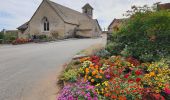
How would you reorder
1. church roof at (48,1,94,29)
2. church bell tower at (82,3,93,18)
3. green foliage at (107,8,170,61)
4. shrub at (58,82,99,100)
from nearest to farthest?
1. shrub at (58,82,99,100)
2. green foliage at (107,8,170,61)
3. church roof at (48,1,94,29)
4. church bell tower at (82,3,93,18)

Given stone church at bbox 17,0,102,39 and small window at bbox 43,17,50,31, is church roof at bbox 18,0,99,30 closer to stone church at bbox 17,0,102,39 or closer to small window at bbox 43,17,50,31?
stone church at bbox 17,0,102,39

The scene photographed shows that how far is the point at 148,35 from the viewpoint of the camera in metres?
9.83

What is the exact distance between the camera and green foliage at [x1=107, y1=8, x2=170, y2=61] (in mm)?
9516

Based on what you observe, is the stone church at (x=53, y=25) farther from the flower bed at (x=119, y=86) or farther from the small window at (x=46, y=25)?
the flower bed at (x=119, y=86)

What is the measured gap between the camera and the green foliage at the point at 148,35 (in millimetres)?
9516

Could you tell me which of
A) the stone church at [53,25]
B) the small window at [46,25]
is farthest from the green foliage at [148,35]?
the small window at [46,25]

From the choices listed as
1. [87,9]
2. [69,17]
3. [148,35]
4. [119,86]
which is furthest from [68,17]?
[119,86]

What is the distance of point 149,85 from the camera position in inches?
241

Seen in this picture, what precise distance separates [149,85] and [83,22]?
4747 centimetres

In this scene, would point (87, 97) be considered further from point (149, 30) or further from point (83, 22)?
point (83, 22)

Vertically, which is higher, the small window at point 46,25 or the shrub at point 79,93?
the small window at point 46,25

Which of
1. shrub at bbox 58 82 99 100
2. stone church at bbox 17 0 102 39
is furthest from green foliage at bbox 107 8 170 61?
stone church at bbox 17 0 102 39

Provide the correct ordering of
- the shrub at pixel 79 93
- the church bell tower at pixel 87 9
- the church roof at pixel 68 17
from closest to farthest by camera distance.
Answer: the shrub at pixel 79 93 < the church roof at pixel 68 17 < the church bell tower at pixel 87 9

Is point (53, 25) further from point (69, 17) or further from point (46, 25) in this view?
point (69, 17)
